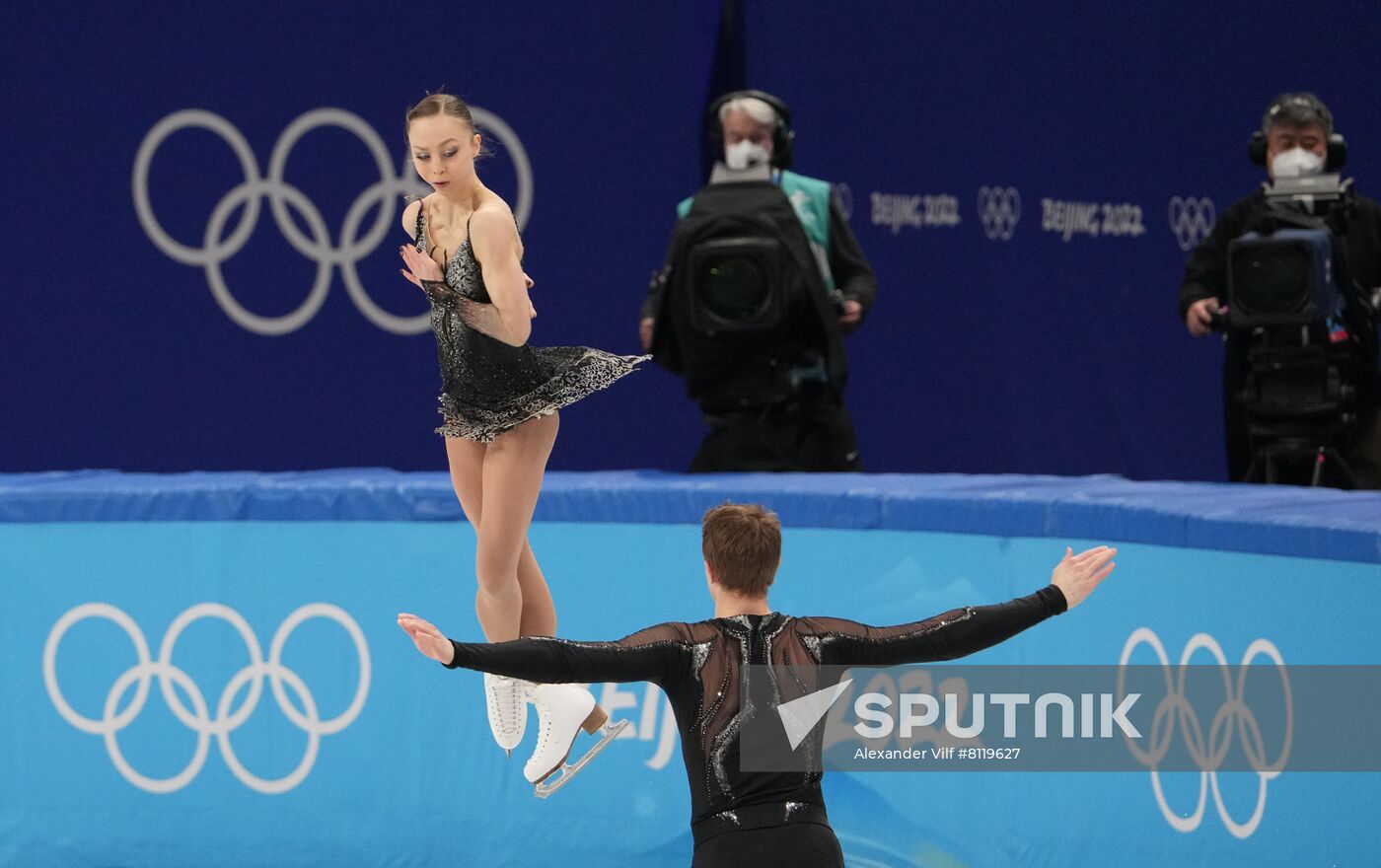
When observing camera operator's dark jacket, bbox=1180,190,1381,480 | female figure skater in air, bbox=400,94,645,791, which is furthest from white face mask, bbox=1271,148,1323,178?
female figure skater in air, bbox=400,94,645,791

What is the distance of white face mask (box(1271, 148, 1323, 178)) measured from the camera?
6898 millimetres

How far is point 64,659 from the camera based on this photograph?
247 inches

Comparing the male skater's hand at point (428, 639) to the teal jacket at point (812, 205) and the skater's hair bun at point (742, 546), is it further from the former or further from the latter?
the teal jacket at point (812, 205)

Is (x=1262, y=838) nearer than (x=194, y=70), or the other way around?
(x=1262, y=838)

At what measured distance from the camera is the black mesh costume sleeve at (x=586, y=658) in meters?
3.76

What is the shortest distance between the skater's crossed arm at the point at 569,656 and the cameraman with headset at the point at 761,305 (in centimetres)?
263

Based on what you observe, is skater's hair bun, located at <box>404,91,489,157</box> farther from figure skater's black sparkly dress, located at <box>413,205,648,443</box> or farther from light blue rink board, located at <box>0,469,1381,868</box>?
light blue rink board, located at <box>0,469,1381,868</box>

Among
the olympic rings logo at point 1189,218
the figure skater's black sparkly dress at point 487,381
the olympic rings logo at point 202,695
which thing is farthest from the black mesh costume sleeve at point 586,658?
the olympic rings logo at point 1189,218

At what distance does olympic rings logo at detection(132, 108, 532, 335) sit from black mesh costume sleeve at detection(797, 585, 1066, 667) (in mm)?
4894

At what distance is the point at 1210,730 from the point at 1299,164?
8.39 feet

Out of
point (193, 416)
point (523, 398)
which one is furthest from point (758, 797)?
point (193, 416)

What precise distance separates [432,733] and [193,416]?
296 cm

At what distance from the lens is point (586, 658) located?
3.83 metres

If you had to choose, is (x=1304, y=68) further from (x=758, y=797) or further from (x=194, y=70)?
(x=758, y=797)
